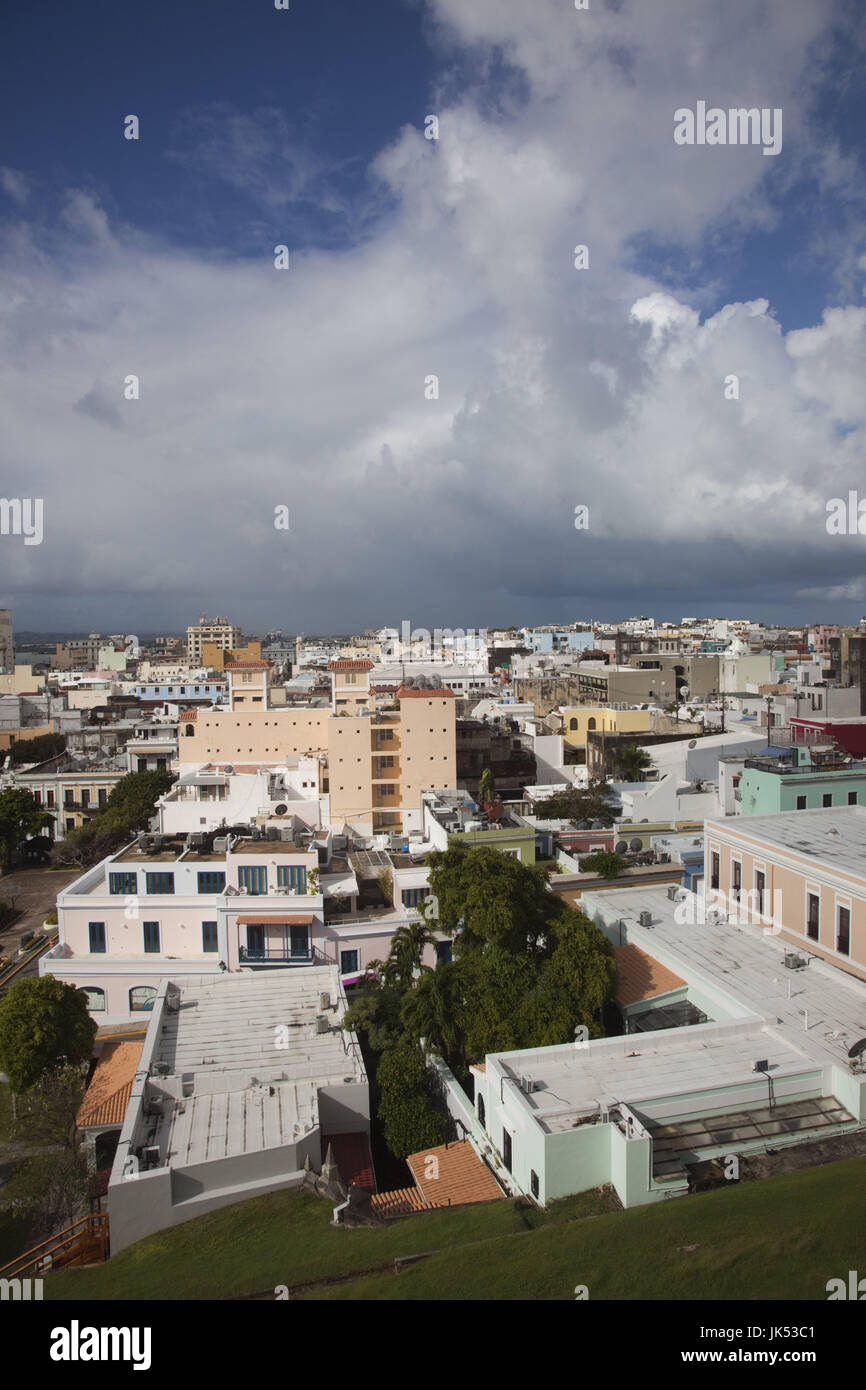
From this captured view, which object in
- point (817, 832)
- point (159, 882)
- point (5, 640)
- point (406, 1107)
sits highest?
point (5, 640)

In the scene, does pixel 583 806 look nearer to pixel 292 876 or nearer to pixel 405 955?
pixel 292 876

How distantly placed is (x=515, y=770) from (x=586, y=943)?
31.5 meters

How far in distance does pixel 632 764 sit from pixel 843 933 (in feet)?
76.2

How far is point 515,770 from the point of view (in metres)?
48.2

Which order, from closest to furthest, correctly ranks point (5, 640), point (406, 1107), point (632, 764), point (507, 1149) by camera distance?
point (507, 1149), point (406, 1107), point (632, 764), point (5, 640)

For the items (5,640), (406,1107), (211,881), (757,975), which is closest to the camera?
(406,1107)

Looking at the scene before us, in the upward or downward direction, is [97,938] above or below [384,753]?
below

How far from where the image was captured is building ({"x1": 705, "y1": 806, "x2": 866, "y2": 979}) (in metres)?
17.2

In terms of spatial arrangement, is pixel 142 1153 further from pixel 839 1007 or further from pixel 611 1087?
pixel 839 1007

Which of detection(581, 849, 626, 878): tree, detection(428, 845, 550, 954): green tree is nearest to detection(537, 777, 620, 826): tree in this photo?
detection(581, 849, 626, 878): tree

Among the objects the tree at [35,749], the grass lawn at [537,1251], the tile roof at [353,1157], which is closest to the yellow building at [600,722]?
the tree at [35,749]

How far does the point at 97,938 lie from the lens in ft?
82.6

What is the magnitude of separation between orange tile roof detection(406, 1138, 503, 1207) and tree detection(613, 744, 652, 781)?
27.1 meters

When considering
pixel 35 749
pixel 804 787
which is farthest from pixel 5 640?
pixel 804 787
